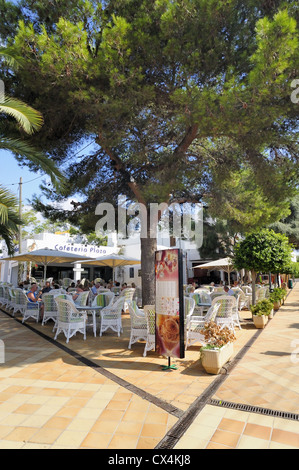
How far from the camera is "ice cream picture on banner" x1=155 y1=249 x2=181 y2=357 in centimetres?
452

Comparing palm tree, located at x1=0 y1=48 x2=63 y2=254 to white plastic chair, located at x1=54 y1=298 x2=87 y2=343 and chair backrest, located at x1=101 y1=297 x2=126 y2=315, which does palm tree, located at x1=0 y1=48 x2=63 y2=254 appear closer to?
white plastic chair, located at x1=54 y1=298 x2=87 y2=343

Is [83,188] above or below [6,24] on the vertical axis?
below

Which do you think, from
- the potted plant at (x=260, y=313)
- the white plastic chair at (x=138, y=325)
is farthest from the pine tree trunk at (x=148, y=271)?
the potted plant at (x=260, y=313)

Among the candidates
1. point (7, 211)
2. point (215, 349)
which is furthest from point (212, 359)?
point (7, 211)

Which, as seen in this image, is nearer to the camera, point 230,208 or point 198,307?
point 198,307

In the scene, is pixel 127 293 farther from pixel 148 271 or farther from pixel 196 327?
pixel 196 327

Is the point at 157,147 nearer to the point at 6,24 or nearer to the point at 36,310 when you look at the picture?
the point at 6,24

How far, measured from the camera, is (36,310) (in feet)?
29.4

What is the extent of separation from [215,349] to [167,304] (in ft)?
2.94

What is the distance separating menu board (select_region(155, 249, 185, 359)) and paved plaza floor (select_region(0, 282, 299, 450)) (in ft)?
1.25

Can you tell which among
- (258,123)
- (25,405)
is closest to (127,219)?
(258,123)
